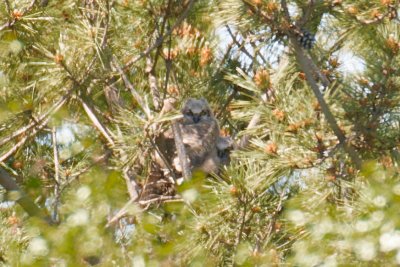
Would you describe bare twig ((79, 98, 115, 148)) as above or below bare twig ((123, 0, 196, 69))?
below

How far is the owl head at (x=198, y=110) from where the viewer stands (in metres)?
6.79

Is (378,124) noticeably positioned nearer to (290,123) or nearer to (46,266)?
(290,123)

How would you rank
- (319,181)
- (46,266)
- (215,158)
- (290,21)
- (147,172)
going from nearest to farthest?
(46,266), (290,21), (319,181), (147,172), (215,158)

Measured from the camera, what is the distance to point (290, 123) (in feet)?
15.7

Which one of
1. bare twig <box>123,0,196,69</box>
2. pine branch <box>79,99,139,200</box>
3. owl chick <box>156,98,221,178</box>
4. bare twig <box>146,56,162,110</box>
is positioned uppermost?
bare twig <box>123,0,196,69</box>

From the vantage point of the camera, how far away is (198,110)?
6.84 meters

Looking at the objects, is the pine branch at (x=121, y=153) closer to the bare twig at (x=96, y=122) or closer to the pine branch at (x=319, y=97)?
the bare twig at (x=96, y=122)

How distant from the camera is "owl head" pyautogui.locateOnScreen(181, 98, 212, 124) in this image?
6785 millimetres

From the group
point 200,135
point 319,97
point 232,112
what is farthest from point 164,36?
point 200,135

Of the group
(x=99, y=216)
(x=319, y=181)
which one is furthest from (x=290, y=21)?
(x=99, y=216)

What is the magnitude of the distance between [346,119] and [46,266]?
78.4 inches

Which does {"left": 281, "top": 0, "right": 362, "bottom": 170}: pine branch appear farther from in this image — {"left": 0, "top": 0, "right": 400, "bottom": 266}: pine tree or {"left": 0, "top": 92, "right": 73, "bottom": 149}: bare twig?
{"left": 0, "top": 92, "right": 73, "bottom": 149}: bare twig

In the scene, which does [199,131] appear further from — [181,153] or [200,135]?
[181,153]

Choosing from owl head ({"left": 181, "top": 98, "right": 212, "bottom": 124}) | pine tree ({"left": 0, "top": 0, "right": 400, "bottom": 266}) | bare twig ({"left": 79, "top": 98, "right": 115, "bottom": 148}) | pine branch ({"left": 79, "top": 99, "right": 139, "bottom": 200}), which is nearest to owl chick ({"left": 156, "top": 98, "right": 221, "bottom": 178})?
owl head ({"left": 181, "top": 98, "right": 212, "bottom": 124})
